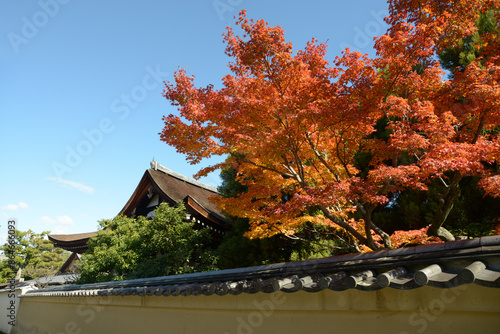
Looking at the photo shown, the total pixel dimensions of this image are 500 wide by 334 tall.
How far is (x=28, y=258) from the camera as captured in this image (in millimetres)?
23688

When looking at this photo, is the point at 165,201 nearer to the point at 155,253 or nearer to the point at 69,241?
the point at 155,253

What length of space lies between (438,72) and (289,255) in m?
7.95

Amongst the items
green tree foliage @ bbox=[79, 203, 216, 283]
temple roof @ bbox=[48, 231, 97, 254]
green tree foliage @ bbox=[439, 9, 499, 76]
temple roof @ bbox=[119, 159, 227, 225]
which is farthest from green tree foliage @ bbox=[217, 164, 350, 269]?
temple roof @ bbox=[48, 231, 97, 254]

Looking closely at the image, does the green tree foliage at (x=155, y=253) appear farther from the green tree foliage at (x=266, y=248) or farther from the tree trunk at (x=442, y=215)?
the tree trunk at (x=442, y=215)

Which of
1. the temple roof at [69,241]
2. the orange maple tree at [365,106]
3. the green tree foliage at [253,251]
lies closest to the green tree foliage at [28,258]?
the temple roof at [69,241]

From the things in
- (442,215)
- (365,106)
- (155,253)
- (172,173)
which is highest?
(172,173)

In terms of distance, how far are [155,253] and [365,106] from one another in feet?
30.1

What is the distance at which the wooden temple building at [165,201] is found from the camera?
12758mm

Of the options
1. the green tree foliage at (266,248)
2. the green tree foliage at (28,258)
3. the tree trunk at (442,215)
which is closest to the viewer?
the tree trunk at (442,215)

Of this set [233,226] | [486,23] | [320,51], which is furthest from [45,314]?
[486,23]

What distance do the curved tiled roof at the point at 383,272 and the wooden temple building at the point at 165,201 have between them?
7830mm

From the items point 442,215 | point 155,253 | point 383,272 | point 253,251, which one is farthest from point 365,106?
point 155,253

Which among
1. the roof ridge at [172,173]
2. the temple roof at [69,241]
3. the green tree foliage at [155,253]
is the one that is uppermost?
the roof ridge at [172,173]

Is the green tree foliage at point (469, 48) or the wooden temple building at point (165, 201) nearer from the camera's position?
the green tree foliage at point (469, 48)
